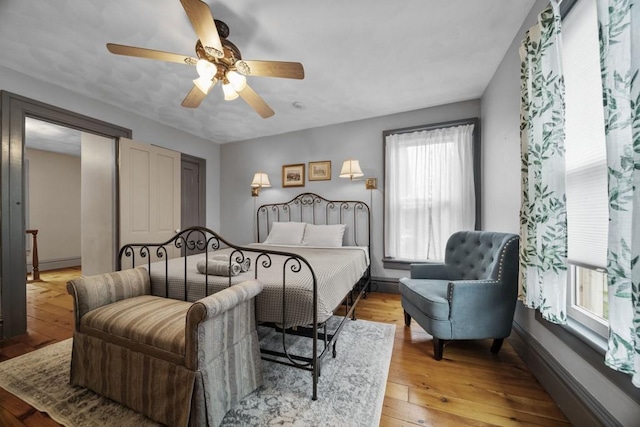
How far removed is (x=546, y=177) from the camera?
4.43ft

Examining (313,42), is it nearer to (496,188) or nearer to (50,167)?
(496,188)

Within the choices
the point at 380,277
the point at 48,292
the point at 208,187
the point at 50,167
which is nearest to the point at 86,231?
the point at 48,292

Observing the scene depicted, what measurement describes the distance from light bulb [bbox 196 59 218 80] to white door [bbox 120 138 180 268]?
2.20m

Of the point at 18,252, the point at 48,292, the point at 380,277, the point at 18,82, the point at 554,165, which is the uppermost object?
the point at 18,82

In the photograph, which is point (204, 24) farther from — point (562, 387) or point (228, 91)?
point (562, 387)

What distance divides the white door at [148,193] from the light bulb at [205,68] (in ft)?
7.22

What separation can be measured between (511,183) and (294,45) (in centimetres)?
232

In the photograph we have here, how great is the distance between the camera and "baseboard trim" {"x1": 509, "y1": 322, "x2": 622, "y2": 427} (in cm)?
112

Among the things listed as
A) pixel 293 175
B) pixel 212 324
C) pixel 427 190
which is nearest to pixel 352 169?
pixel 427 190

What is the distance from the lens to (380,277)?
3.59m

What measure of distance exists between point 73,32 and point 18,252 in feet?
7.09

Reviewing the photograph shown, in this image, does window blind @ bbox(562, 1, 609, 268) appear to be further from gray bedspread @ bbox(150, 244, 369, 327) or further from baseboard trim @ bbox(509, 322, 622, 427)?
gray bedspread @ bbox(150, 244, 369, 327)

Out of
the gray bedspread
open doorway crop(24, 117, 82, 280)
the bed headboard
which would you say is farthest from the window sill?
open doorway crop(24, 117, 82, 280)

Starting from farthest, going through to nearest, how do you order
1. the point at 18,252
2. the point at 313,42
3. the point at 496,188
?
the point at 496,188
the point at 18,252
the point at 313,42
